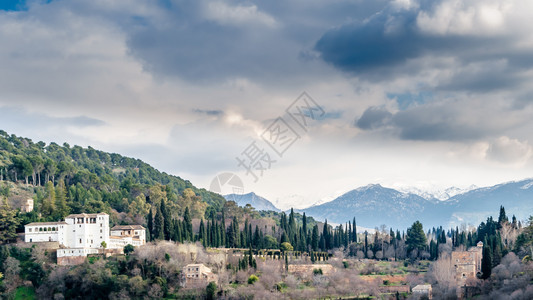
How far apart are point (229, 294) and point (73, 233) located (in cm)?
1612

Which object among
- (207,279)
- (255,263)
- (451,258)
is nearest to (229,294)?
(207,279)

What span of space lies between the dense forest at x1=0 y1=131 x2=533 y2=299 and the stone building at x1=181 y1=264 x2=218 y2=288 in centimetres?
90

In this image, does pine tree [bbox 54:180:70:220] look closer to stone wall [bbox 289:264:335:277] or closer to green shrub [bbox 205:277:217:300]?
green shrub [bbox 205:277:217:300]

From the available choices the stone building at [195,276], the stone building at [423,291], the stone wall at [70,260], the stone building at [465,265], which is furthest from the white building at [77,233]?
the stone building at [465,265]

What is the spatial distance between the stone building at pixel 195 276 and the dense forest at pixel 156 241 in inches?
35.4

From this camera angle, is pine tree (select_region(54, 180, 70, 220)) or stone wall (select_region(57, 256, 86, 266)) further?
pine tree (select_region(54, 180, 70, 220))

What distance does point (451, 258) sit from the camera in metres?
67.1

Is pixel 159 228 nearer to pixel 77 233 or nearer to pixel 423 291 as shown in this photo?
pixel 77 233

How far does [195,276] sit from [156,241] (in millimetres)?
7869

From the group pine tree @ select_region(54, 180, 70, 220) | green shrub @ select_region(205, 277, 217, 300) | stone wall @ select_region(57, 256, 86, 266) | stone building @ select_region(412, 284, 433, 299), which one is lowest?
stone building @ select_region(412, 284, 433, 299)

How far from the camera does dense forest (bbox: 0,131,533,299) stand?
55531 millimetres

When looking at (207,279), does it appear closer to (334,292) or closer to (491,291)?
(334,292)

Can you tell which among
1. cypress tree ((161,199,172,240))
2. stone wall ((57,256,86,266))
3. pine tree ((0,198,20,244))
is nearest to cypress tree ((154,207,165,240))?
cypress tree ((161,199,172,240))

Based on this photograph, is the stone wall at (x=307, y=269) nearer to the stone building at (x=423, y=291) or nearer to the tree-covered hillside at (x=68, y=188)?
the stone building at (x=423, y=291)
